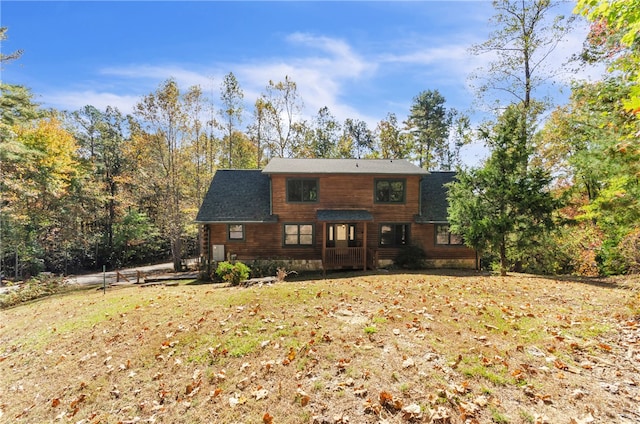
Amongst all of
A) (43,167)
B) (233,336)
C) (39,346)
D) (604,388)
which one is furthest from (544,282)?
(43,167)

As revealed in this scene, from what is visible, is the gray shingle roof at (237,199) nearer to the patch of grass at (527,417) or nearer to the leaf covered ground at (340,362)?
the leaf covered ground at (340,362)

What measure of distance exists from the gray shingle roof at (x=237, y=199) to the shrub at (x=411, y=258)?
786cm

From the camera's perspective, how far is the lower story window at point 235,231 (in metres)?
17.8

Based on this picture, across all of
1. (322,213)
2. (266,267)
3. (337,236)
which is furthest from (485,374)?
(337,236)

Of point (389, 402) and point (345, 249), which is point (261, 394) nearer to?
point (389, 402)

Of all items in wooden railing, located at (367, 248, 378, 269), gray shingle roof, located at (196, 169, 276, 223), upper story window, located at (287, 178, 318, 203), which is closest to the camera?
wooden railing, located at (367, 248, 378, 269)

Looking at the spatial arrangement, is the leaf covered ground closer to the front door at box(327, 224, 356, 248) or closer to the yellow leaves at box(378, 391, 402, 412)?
the yellow leaves at box(378, 391, 402, 412)

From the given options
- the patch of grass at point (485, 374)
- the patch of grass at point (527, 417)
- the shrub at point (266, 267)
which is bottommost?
the shrub at point (266, 267)

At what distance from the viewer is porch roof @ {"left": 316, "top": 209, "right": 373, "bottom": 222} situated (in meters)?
16.7

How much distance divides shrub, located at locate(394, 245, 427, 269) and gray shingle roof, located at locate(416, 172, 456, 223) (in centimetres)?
185

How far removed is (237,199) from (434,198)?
495 inches

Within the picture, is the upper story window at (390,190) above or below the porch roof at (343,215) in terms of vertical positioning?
above

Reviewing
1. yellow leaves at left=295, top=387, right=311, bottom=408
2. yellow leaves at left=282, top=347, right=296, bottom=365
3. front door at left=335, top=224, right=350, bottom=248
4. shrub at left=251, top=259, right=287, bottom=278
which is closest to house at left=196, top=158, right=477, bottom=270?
shrub at left=251, top=259, right=287, bottom=278

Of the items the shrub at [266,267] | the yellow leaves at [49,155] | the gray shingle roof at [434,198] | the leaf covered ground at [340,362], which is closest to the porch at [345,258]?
the shrub at [266,267]
